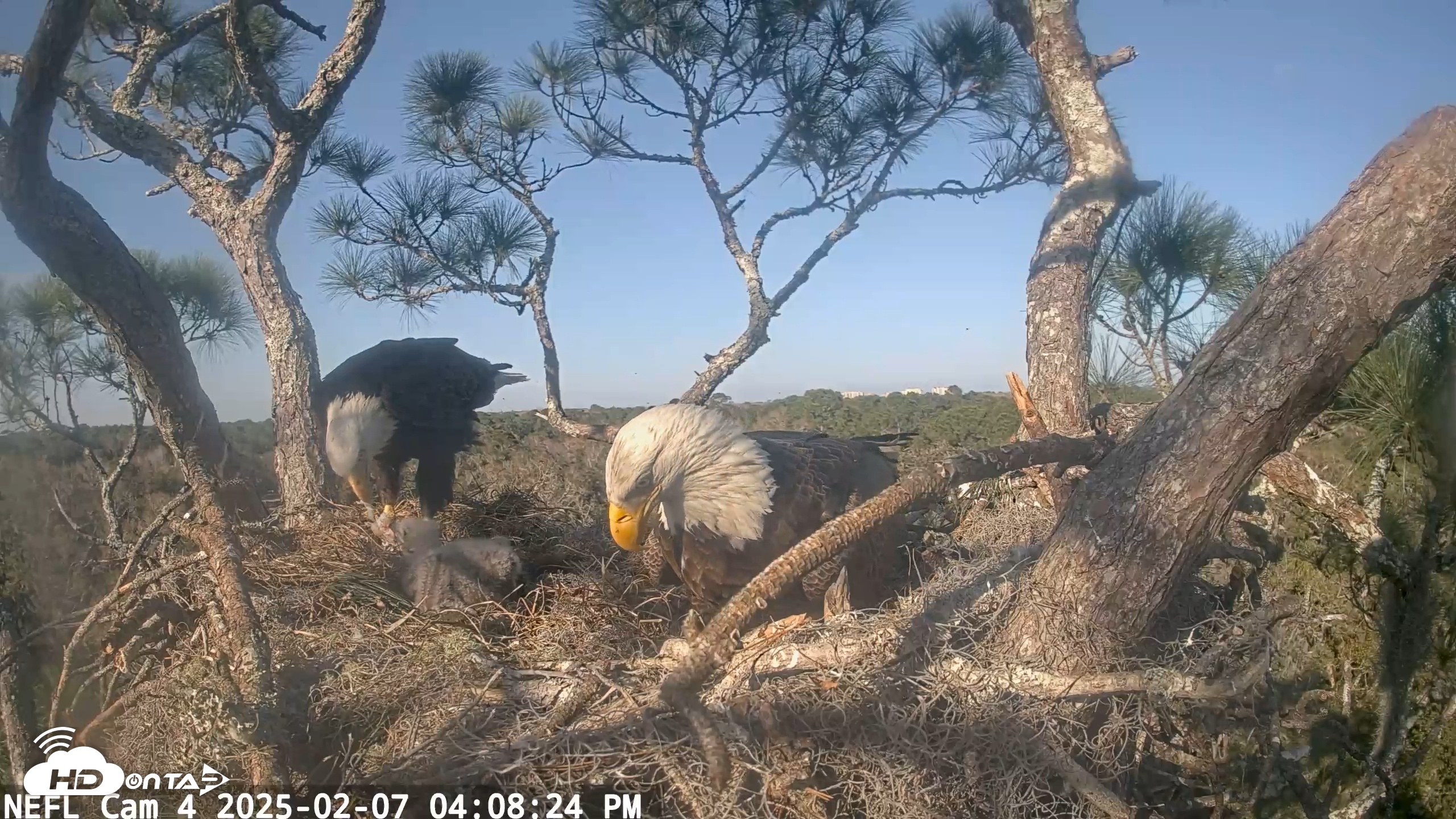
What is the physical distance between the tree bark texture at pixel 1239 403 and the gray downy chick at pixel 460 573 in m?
1.70

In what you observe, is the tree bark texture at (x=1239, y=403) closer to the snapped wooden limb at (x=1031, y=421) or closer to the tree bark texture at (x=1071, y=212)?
the snapped wooden limb at (x=1031, y=421)

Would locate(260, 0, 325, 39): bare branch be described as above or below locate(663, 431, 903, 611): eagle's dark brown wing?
above

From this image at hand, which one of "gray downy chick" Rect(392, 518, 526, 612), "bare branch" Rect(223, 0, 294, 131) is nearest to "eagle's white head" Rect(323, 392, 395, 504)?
"gray downy chick" Rect(392, 518, 526, 612)

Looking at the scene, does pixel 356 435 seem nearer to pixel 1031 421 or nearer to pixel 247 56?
pixel 247 56

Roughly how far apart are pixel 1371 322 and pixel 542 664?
7.38ft

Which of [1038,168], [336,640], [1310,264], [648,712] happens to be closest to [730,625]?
[648,712]

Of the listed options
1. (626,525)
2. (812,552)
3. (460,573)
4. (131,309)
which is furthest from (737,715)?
(131,309)

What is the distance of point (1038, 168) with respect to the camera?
16.8 feet

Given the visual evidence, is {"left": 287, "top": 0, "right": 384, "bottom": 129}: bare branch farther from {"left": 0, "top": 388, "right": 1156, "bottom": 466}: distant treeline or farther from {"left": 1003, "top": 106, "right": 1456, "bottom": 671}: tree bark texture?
{"left": 1003, "top": 106, "right": 1456, "bottom": 671}: tree bark texture

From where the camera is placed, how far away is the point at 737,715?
1.93 meters

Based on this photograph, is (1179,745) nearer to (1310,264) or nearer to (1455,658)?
(1310,264)

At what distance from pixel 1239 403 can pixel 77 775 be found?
321 cm

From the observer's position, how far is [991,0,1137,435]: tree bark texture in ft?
11.2

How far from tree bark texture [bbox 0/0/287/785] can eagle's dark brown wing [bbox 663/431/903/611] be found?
1.26 m
